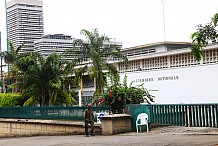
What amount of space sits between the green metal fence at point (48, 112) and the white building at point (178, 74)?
11.7 meters

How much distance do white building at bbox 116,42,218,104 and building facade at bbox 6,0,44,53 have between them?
3696 centimetres

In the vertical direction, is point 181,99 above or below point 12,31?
below

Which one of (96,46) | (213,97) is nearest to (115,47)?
(96,46)

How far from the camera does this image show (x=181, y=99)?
3394 cm

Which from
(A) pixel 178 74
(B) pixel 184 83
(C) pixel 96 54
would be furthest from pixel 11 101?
(B) pixel 184 83

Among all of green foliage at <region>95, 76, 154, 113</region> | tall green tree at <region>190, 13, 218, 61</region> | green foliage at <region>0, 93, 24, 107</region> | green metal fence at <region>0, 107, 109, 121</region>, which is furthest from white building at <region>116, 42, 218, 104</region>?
tall green tree at <region>190, 13, 218, 61</region>

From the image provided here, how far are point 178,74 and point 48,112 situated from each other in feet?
43.0

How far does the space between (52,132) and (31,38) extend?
176 ft

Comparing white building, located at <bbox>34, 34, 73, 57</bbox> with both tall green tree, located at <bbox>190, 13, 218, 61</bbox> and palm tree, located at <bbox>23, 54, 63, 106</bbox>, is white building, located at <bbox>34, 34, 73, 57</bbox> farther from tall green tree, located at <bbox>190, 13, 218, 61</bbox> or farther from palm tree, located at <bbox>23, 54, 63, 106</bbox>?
tall green tree, located at <bbox>190, 13, 218, 61</bbox>

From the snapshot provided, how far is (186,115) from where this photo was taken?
17547mm

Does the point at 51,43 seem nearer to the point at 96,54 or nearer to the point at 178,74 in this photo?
the point at 96,54

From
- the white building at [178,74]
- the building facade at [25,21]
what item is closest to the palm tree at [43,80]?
the white building at [178,74]

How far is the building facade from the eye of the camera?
237ft

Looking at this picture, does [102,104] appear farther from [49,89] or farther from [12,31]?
[12,31]
